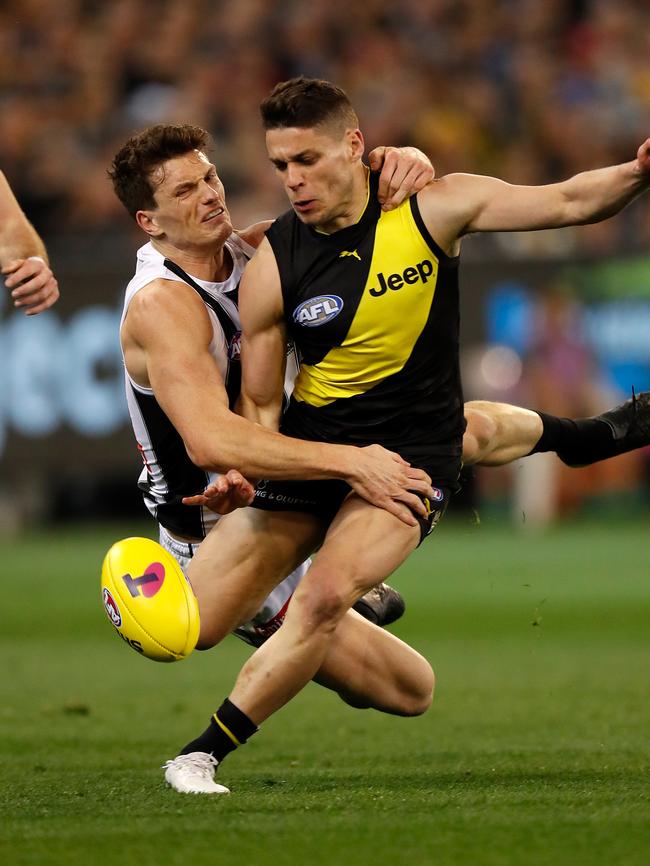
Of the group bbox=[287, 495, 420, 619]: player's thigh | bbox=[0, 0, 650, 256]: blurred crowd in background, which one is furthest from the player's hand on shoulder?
bbox=[0, 0, 650, 256]: blurred crowd in background

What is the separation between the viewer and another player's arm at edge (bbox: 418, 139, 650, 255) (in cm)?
529

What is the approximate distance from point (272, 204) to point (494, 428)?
31.7 feet

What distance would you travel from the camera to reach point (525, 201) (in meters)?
5.40

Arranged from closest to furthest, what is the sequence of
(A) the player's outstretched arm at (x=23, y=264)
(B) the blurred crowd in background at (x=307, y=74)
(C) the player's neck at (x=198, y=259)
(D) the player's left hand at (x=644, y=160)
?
(D) the player's left hand at (x=644, y=160), (A) the player's outstretched arm at (x=23, y=264), (C) the player's neck at (x=198, y=259), (B) the blurred crowd in background at (x=307, y=74)

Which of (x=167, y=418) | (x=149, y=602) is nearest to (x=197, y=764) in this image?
(x=149, y=602)

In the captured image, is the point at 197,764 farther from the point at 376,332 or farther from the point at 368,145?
the point at 368,145

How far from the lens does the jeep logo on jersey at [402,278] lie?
18.2 feet

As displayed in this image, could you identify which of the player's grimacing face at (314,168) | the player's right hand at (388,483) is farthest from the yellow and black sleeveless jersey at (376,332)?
the player's right hand at (388,483)

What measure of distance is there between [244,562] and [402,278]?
124cm

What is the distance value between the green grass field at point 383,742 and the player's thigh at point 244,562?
625 millimetres

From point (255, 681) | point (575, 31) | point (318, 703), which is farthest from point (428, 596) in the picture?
point (575, 31)

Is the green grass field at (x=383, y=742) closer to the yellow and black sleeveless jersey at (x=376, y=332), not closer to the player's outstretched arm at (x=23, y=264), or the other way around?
the yellow and black sleeveless jersey at (x=376, y=332)

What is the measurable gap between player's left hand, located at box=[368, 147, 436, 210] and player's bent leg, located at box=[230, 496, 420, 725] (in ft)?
3.76

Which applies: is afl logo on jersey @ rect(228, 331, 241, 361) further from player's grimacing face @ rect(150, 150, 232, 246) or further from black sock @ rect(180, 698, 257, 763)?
black sock @ rect(180, 698, 257, 763)
